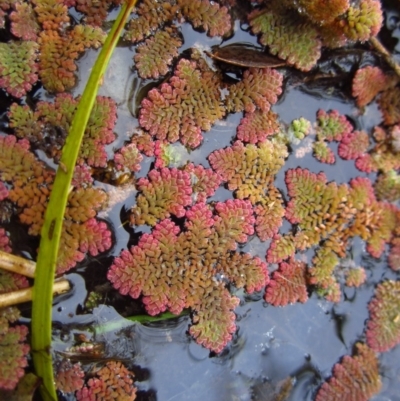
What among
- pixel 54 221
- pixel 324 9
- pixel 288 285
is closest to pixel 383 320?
pixel 288 285

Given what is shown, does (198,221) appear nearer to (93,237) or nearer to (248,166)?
(248,166)

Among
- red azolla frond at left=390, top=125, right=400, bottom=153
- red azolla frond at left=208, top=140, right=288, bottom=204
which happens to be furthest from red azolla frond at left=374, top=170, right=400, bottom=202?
red azolla frond at left=208, top=140, right=288, bottom=204

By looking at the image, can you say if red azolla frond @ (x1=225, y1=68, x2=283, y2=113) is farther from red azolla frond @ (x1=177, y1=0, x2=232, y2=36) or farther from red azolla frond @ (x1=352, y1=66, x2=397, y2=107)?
red azolla frond @ (x1=352, y1=66, x2=397, y2=107)

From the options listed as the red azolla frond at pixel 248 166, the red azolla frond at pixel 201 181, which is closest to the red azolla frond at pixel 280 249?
the red azolla frond at pixel 248 166

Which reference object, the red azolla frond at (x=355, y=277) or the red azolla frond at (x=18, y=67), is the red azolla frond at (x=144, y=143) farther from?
the red azolla frond at (x=355, y=277)

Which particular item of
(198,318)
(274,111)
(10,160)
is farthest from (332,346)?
(10,160)
